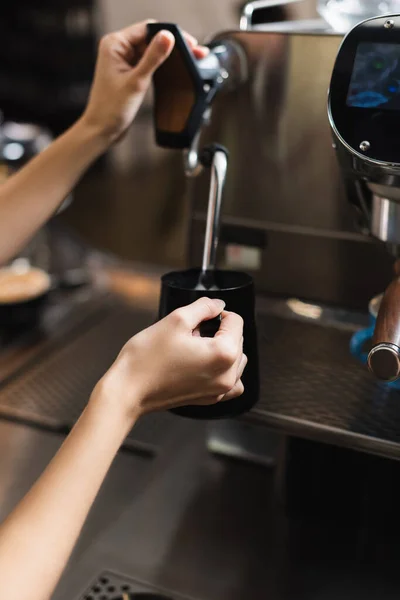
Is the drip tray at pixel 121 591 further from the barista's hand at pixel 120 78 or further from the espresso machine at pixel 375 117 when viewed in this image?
the barista's hand at pixel 120 78

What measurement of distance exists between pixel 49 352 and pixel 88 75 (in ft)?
7.82

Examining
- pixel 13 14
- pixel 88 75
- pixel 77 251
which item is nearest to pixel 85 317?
A: pixel 77 251

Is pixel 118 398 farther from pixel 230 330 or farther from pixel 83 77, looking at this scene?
pixel 83 77

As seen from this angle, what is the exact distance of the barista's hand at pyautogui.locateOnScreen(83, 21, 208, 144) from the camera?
69 cm

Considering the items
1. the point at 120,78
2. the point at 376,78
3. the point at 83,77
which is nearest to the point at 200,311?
the point at 376,78

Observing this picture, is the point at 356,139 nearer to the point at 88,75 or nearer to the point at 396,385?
the point at 396,385

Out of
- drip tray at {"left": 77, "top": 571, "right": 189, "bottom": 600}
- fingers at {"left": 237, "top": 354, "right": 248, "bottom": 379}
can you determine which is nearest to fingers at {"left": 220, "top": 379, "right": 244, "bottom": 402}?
fingers at {"left": 237, "top": 354, "right": 248, "bottom": 379}

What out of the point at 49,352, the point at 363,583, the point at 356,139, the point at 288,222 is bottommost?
the point at 363,583

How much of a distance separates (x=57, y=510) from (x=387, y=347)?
0.27 m

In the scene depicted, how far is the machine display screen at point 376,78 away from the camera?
0.53 m

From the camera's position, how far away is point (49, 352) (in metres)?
0.86

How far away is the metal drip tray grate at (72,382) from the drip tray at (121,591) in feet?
0.55

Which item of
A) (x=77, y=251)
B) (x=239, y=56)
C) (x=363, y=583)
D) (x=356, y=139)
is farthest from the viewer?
(x=77, y=251)

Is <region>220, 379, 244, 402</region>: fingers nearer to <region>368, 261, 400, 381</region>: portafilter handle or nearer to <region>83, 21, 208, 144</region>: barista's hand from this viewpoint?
<region>368, 261, 400, 381</region>: portafilter handle
